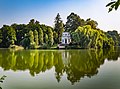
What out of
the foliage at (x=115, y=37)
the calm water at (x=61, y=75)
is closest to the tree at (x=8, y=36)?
the calm water at (x=61, y=75)

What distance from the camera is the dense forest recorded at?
28641 mm

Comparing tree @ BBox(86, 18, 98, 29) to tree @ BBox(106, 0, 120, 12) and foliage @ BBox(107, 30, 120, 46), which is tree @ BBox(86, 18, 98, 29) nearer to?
foliage @ BBox(107, 30, 120, 46)

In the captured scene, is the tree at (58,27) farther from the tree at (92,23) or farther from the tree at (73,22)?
the tree at (92,23)

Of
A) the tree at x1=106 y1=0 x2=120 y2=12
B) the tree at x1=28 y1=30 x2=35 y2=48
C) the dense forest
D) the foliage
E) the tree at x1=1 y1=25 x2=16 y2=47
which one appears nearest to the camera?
the tree at x1=106 y1=0 x2=120 y2=12

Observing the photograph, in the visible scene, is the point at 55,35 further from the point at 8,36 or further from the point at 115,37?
the point at 115,37

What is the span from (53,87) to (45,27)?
33.7m

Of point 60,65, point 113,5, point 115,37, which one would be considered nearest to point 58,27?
point 115,37

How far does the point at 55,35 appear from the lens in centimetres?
3928

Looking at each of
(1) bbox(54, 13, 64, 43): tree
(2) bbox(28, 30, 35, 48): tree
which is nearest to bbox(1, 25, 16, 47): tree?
(2) bbox(28, 30, 35, 48): tree

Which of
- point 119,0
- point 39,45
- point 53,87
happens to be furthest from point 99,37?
point 119,0

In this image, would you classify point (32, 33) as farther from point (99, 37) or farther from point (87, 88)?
point (87, 88)

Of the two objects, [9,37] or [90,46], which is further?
[9,37]

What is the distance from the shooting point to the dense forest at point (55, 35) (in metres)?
28.6

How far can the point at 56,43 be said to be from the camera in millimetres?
38969
